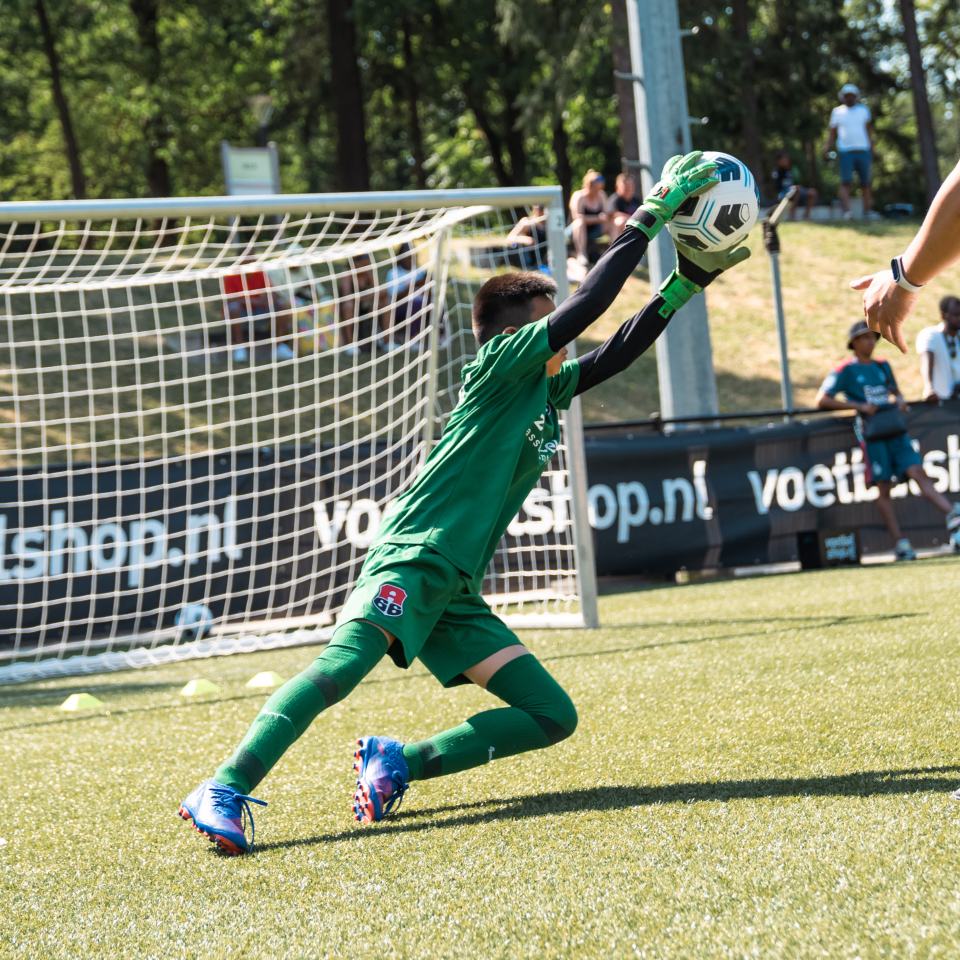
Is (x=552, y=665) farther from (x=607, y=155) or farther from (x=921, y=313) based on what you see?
(x=607, y=155)

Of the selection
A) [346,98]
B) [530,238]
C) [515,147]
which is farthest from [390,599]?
[515,147]

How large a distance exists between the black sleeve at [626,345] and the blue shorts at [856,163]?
839 inches

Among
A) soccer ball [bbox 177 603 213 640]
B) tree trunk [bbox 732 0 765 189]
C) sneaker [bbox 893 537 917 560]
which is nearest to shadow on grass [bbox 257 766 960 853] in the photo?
soccer ball [bbox 177 603 213 640]

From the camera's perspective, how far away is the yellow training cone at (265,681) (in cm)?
711

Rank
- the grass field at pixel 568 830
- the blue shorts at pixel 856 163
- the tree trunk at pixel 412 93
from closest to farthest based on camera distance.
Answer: the grass field at pixel 568 830 < the blue shorts at pixel 856 163 < the tree trunk at pixel 412 93

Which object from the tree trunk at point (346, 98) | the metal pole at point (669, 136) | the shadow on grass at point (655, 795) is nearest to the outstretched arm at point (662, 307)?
the shadow on grass at point (655, 795)

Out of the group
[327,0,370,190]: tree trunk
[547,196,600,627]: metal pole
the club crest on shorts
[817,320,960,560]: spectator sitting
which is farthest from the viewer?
[327,0,370,190]: tree trunk

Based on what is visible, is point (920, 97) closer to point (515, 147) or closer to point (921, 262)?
point (515, 147)

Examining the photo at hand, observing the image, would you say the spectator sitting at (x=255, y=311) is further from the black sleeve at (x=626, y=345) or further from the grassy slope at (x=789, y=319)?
the black sleeve at (x=626, y=345)

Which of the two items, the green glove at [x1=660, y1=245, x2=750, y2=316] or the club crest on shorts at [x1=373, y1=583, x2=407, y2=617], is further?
the green glove at [x1=660, y1=245, x2=750, y2=316]

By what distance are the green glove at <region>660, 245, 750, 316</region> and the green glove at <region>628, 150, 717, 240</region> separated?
0.61 feet

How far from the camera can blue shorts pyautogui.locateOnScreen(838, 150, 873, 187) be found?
2400 cm

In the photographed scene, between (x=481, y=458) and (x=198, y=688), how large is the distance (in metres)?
3.77

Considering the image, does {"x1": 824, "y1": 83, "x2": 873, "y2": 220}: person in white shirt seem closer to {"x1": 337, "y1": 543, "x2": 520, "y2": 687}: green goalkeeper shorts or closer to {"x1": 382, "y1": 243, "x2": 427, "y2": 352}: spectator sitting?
{"x1": 382, "y1": 243, "x2": 427, "y2": 352}: spectator sitting
